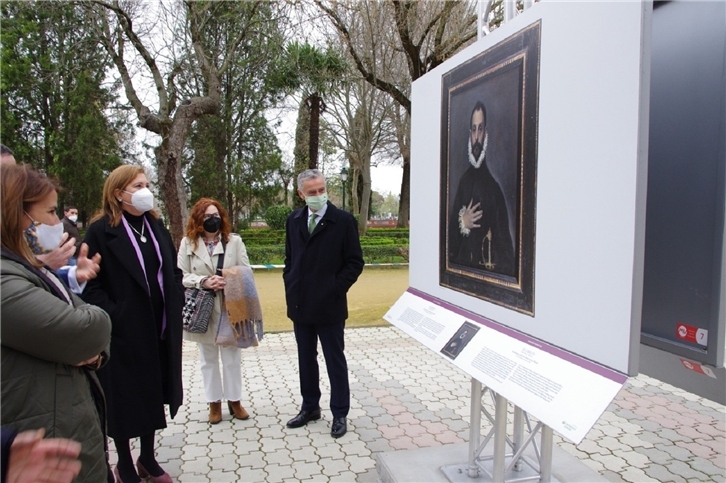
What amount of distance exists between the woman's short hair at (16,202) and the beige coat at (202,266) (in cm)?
220

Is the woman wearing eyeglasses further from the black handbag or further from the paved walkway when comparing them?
the paved walkway

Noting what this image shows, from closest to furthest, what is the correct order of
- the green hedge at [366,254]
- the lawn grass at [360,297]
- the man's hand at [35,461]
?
1. the man's hand at [35,461]
2. the lawn grass at [360,297]
3. the green hedge at [366,254]

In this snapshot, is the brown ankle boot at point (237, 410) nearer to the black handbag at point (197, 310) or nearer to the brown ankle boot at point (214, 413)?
the brown ankle boot at point (214, 413)

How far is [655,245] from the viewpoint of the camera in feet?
6.47

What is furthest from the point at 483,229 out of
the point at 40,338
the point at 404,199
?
the point at 404,199

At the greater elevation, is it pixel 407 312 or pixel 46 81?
pixel 46 81

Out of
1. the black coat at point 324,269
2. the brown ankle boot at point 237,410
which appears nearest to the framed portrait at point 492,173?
the black coat at point 324,269

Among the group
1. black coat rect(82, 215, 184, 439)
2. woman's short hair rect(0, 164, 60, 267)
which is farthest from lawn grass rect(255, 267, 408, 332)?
woman's short hair rect(0, 164, 60, 267)

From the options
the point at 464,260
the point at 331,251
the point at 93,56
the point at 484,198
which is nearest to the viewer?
the point at 484,198

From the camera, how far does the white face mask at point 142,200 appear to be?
297 cm

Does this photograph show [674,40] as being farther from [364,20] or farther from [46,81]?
[46,81]

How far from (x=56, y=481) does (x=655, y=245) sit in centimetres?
213

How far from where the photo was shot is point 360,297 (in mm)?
9977

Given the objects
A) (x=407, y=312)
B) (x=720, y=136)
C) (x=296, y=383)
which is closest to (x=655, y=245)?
(x=720, y=136)
